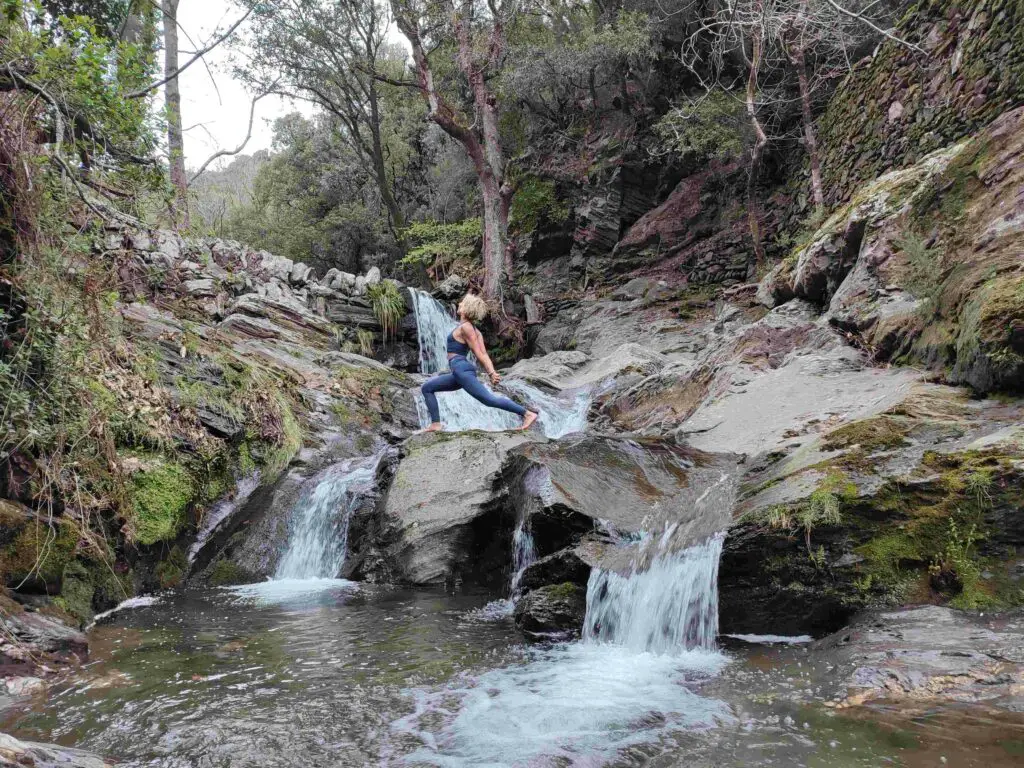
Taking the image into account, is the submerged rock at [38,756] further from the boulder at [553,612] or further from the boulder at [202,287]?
the boulder at [202,287]

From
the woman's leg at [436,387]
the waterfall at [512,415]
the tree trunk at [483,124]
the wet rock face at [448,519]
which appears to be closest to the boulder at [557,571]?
the wet rock face at [448,519]

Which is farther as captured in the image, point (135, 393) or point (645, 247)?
point (645, 247)

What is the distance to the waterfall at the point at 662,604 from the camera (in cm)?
450

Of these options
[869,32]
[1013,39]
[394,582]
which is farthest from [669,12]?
[394,582]

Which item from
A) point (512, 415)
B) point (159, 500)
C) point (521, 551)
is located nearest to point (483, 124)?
point (512, 415)

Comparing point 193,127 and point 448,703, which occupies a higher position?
point 193,127

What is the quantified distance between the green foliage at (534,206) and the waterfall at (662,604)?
18.7 metres

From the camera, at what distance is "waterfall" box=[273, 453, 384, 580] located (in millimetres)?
7617

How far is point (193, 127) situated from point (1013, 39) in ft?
33.9

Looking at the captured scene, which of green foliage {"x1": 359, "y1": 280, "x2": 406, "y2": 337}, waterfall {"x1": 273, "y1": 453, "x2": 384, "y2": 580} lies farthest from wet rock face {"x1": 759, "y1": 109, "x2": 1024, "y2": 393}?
green foliage {"x1": 359, "y1": 280, "x2": 406, "y2": 337}

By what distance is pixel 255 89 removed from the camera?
22000 millimetres

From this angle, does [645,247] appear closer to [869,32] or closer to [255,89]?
[869,32]

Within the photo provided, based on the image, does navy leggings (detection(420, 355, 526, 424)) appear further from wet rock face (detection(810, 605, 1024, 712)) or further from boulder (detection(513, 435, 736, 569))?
wet rock face (detection(810, 605, 1024, 712))

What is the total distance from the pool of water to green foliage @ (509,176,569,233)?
19064 millimetres
